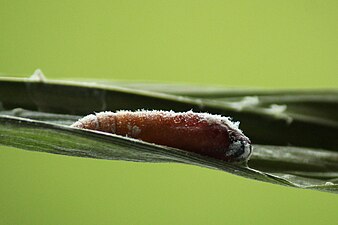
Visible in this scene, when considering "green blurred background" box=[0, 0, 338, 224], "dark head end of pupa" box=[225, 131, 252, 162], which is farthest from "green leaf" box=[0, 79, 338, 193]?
"green blurred background" box=[0, 0, 338, 224]

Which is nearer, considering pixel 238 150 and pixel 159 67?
pixel 238 150

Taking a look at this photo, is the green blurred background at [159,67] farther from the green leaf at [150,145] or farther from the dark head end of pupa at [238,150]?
the dark head end of pupa at [238,150]

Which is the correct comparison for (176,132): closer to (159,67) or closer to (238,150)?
(238,150)

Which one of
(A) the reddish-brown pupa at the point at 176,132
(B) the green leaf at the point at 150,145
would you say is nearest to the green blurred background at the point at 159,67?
(B) the green leaf at the point at 150,145

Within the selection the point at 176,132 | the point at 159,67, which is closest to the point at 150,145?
the point at 176,132

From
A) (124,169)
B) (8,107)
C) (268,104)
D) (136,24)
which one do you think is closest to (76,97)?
(8,107)

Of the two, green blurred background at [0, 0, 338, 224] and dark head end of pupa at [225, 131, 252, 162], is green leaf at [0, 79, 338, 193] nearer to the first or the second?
dark head end of pupa at [225, 131, 252, 162]

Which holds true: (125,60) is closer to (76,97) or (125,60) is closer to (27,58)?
(27,58)
